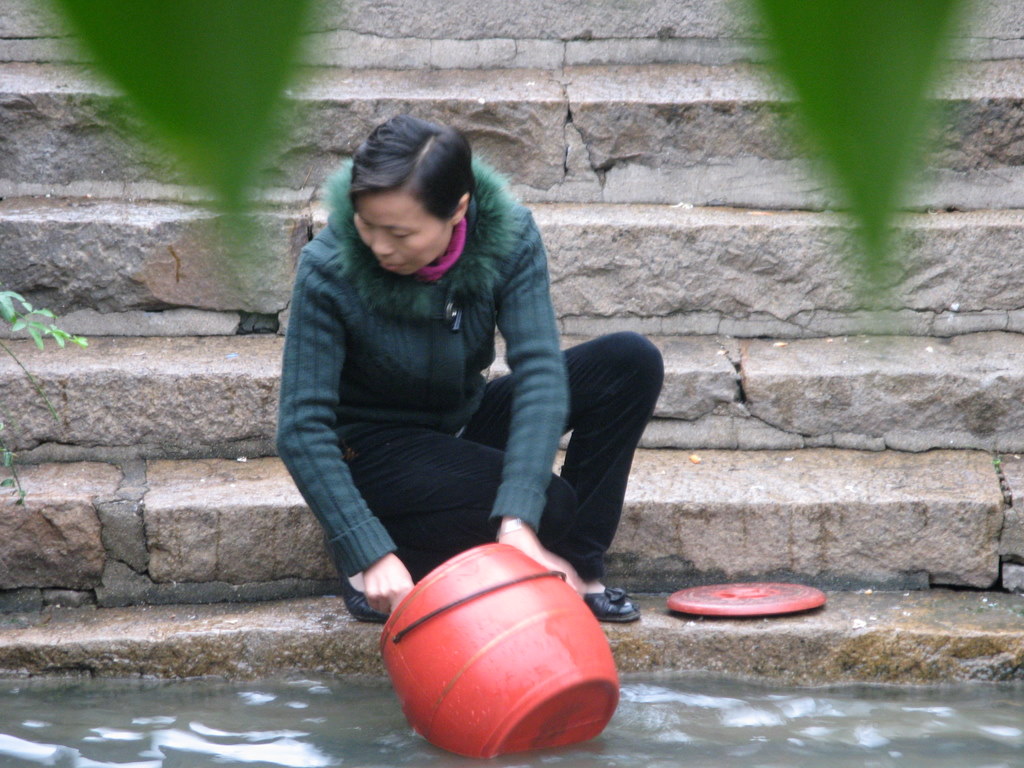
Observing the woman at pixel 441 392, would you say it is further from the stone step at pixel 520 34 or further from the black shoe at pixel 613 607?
the stone step at pixel 520 34

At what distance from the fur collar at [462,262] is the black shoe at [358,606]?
23.2 inches

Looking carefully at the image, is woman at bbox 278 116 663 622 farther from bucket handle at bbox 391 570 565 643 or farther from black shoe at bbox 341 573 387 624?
bucket handle at bbox 391 570 565 643

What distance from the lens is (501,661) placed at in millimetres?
1831

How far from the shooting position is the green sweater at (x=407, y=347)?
2.10 metres

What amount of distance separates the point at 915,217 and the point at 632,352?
198cm

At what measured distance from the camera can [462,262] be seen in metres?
2.13

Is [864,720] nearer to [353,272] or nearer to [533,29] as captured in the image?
[353,272]

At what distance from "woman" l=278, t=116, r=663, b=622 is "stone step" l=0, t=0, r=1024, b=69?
4.26 feet

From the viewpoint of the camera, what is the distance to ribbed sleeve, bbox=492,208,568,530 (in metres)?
2.15

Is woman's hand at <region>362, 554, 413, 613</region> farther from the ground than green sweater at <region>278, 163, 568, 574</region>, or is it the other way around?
green sweater at <region>278, 163, 568, 574</region>

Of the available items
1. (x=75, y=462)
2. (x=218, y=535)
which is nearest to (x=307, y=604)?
(x=218, y=535)

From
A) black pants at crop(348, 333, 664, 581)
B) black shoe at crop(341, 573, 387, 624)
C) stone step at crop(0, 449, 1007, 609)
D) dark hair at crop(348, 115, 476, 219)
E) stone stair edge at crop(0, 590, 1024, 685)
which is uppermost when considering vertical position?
dark hair at crop(348, 115, 476, 219)

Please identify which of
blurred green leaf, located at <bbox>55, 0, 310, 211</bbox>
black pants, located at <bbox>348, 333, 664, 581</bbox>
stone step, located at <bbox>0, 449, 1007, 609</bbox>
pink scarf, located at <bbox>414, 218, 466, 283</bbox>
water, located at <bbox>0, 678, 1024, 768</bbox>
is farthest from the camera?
stone step, located at <bbox>0, 449, 1007, 609</bbox>

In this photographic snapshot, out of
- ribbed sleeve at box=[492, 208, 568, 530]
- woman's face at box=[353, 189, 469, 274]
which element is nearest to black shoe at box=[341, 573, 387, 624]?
ribbed sleeve at box=[492, 208, 568, 530]
